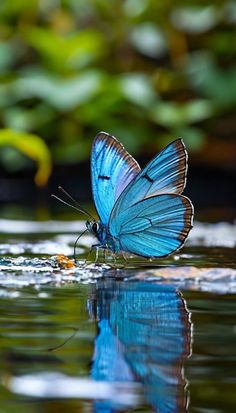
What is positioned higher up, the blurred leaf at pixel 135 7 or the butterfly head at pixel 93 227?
the blurred leaf at pixel 135 7

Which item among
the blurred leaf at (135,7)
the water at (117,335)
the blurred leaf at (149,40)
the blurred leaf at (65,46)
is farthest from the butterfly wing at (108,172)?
the blurred leaf at (135,7)

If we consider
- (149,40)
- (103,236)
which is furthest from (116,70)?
(103,236)

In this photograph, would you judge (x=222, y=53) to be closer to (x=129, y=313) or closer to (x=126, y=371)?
(x=129, y=313)

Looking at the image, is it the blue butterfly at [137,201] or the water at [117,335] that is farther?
the blue butterfly at [137,201]

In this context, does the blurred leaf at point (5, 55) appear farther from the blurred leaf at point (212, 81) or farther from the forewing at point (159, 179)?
the forewing at point (159, 179)

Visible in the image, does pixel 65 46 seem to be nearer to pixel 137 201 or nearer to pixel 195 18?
pixel 195 18

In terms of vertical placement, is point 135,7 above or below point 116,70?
above

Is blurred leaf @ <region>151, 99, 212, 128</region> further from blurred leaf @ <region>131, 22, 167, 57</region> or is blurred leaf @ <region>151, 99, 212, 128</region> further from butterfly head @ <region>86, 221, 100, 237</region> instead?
butterfly head @ <region>86, 221, 100, 237</region>
